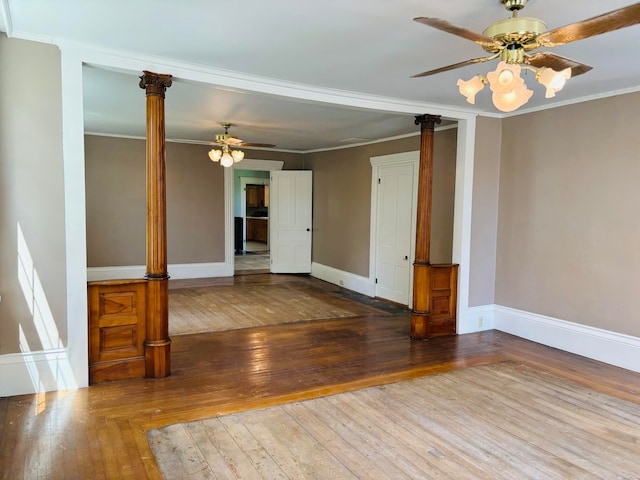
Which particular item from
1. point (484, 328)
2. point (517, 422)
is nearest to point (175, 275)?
point (484, 328)

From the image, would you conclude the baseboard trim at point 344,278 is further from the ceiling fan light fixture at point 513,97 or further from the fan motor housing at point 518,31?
the fan motor housing at point 518,31

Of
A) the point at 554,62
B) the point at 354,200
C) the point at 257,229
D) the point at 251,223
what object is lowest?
the point at 257,229

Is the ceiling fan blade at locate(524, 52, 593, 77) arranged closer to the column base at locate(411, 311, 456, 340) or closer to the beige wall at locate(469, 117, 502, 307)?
the beige wall at locate(469, 117, 502, 307)

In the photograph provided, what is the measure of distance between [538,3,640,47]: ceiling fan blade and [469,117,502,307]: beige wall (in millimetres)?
3079

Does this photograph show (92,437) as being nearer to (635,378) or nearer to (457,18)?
(457,18)

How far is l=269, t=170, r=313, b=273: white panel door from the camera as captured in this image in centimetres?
873

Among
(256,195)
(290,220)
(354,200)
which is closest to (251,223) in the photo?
(256,195)

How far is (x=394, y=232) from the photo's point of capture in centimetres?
657

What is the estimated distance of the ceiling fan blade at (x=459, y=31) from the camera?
A: 6.29ft

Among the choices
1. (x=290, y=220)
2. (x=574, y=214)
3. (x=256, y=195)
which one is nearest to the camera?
(x=574, y=214)

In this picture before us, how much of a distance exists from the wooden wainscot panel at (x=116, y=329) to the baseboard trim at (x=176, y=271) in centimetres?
382

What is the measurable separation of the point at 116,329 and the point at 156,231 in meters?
0.83

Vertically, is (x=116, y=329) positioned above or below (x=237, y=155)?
below

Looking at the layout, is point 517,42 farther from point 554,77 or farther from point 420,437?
point 420,437
